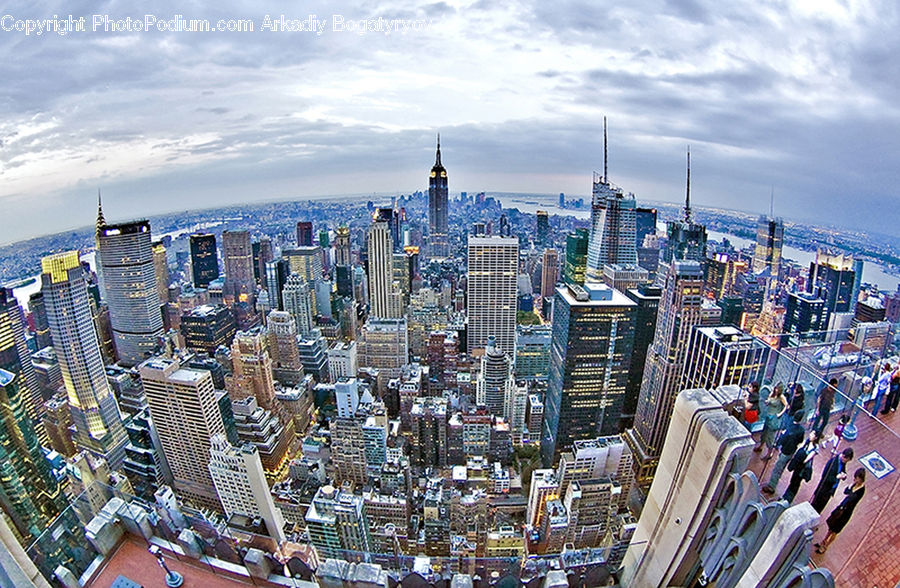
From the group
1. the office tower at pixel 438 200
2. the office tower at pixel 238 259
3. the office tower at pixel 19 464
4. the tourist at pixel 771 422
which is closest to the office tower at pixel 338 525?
the office tower at pixel 19 464

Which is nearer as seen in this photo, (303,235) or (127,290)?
(127,290)

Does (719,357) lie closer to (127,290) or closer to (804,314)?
(804,314)

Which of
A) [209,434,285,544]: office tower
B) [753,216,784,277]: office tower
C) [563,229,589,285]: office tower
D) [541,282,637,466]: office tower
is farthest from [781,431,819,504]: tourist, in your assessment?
[563,229,589,285]: office tower

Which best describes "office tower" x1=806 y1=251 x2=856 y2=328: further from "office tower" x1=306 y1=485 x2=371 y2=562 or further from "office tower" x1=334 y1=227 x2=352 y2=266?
"office tower" x1=334 y1=227 x2=352 y2=266

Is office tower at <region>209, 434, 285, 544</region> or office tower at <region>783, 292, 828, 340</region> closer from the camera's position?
office tower at <region>209, 434, 285, 544</region>

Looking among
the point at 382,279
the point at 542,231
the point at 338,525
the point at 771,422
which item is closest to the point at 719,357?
the point at 338,525

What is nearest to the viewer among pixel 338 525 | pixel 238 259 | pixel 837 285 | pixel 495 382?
pixel 338 525

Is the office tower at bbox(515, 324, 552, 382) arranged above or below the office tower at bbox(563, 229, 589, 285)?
below
